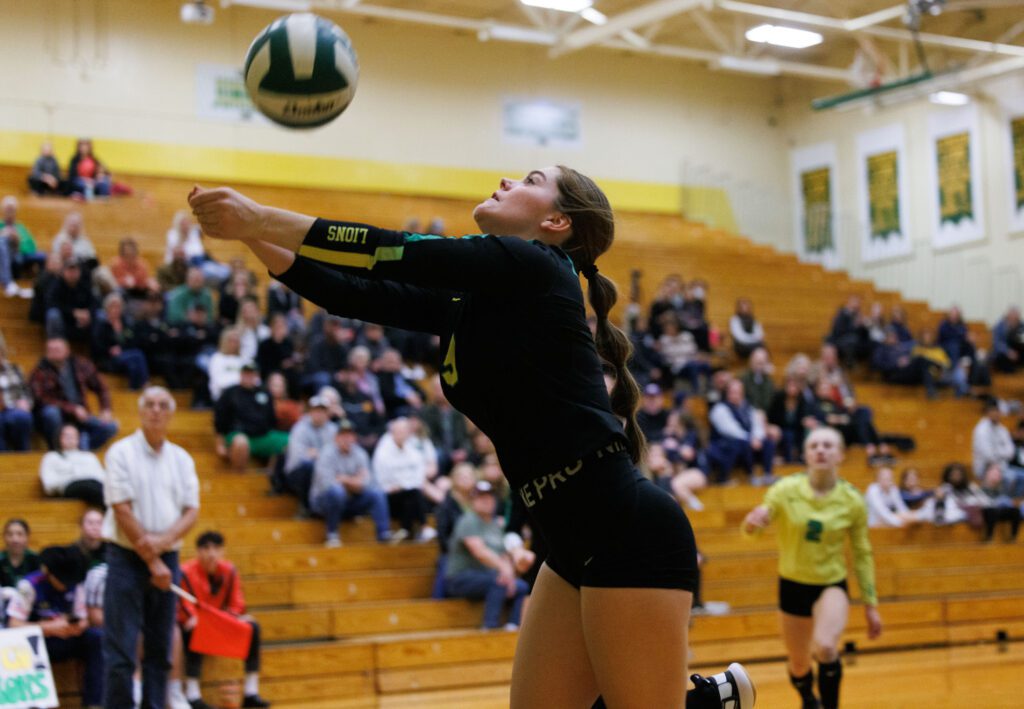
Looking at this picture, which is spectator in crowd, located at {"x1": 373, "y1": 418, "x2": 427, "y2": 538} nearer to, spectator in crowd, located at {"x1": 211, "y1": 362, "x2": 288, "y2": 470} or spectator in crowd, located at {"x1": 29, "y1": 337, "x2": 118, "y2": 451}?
spectator in crowd, located at {"x1": 211, "y1": 362, "x2": 288, "y2": 470}

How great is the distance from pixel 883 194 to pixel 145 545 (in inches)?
824

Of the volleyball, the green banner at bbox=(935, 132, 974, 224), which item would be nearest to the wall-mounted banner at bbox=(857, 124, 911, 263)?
the green banner at bbox=(935, 132, 974, 224)

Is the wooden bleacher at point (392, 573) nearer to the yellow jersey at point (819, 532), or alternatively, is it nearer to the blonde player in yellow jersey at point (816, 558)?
the blonde player in yellow jersey at point (816, 558)

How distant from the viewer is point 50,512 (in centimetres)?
1115

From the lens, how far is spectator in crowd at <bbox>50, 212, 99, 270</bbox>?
14648mm

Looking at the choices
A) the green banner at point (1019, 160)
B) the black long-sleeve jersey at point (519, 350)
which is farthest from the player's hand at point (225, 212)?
the green banner at point (1019, 160)

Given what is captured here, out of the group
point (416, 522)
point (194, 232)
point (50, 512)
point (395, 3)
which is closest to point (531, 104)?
point (395, 3)

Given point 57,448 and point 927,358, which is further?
point 927,358

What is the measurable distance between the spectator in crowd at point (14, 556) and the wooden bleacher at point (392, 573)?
2.63ft

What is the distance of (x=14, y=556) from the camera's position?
9562 millimetres

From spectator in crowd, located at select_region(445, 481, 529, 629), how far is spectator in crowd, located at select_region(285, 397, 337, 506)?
158 centimetres

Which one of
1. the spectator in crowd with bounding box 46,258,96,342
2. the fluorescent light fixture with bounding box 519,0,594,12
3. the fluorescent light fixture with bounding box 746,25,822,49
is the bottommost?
the spectator in crowd with bounding box 46,258,96,342

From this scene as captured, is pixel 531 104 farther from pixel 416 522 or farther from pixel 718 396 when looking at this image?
pixel 416 522

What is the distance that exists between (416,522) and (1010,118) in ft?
54.5
